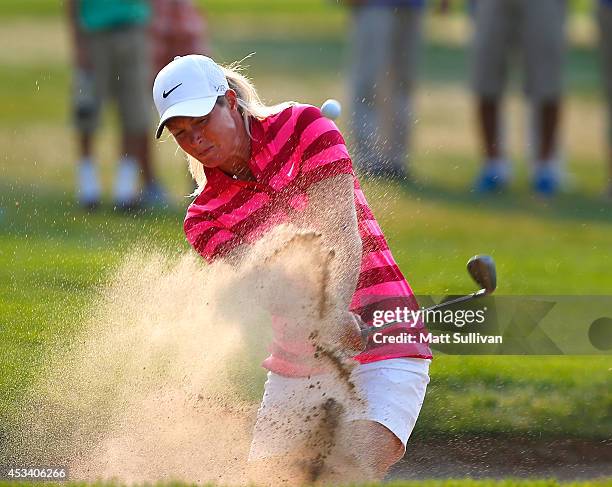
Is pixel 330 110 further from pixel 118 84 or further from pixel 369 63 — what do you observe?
pixel 369 63

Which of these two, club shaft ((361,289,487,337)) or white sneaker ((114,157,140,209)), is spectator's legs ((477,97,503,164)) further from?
club shaft ((361,289,487,337))

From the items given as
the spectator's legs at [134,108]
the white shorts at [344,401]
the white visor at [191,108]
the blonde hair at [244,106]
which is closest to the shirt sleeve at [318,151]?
the blonde hair at [244,106]

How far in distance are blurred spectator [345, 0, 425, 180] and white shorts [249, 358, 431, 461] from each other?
5609 mm

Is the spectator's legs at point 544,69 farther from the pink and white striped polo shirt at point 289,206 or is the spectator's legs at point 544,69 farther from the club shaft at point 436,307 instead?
the pink and white striped polo shirt at point 289,206

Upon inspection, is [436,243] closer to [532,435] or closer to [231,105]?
[532,435]

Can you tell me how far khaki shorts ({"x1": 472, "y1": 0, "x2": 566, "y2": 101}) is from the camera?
32.8 feet

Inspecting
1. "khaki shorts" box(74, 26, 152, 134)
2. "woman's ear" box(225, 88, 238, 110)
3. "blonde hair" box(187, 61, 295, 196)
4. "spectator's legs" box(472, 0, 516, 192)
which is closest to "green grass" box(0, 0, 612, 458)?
"spectator's legs" box(472, 0, 516, 192)

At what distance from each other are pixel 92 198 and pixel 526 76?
11.1 ft

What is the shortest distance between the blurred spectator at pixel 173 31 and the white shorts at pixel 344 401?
219 inches

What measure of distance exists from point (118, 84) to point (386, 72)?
2207 millimetres

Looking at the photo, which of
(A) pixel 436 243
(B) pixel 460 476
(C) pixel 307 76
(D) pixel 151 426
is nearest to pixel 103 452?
(D) pixel 151 426

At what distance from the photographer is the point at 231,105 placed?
4547mm

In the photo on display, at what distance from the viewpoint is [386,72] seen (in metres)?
10.7

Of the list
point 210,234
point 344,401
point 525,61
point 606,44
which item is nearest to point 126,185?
point 525,61
